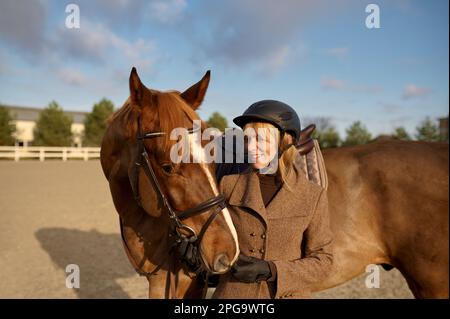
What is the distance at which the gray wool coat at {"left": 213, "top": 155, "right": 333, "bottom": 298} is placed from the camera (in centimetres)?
183

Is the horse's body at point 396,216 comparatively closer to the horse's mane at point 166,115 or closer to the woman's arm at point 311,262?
the woman's arm at point 311,262

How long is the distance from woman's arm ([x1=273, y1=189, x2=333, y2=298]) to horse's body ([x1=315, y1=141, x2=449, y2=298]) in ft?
3.99

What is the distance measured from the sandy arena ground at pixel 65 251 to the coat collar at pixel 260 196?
11.8 ft

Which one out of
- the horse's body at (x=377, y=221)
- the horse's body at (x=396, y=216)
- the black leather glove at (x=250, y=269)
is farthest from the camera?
the horse's body at (x=396, y=216)

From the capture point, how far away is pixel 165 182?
1.92 metres

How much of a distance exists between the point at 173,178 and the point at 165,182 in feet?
0.22

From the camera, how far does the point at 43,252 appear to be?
6512mm

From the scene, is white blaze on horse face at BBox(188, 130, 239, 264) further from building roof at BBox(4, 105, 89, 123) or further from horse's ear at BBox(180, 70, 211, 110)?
building roof at BBox(4, 105, 89, 123)

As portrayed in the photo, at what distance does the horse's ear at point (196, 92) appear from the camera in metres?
2.16

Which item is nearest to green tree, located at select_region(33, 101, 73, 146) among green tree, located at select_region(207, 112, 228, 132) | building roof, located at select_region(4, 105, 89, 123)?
green tree, located at select_region(207, 112, 228, 132)

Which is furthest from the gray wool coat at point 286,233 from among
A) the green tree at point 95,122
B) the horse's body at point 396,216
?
the green tree at point 95,122

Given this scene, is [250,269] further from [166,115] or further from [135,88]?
[135,88]

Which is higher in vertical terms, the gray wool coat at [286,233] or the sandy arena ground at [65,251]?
the gray wool coat at [286,233]

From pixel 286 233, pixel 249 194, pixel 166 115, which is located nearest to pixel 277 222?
pixel 286 233
